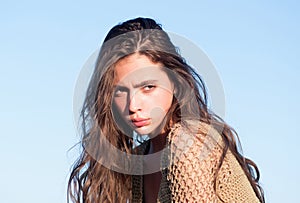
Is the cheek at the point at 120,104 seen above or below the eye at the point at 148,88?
below

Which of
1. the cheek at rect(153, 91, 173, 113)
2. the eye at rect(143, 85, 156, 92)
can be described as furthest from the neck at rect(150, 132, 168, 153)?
the eye at rect(143, 85, 156, 92)

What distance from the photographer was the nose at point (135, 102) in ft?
18.7

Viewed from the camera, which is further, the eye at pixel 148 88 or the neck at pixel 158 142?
the neck at pixel 158 142

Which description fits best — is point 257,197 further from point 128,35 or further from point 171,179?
point 128,35

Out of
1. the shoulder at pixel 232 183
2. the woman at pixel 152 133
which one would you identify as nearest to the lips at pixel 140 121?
the woman at pixel 152 133

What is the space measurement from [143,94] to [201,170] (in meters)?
0.62

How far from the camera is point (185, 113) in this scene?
586 centimetres

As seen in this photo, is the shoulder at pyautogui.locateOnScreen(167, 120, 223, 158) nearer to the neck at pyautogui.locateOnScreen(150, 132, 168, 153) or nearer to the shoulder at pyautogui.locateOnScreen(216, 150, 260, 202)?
the shoulder at pyautogui.locateOnScreen(216, 150, 260, 202)

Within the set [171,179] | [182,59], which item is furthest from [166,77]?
[171,179]

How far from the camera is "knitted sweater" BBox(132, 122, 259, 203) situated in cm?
541

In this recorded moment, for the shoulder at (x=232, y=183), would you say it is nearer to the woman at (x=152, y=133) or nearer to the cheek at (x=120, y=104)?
the woman at (x=152, y=133)

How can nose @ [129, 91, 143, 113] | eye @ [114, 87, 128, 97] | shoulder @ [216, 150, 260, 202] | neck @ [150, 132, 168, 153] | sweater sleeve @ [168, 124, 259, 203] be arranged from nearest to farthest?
sweater sleeve @ [168, 124, 259, 203] < shoulder @ [216, 150, 260, 202] < nose @ [129, 91, 143, 113] < eye @ [114, 87, 128, 97] < neck @ [150, 132, 168, 153]

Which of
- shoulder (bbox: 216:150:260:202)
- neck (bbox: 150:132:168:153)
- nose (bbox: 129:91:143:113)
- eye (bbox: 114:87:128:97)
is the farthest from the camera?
neck (bbox: 150:132:168:153)

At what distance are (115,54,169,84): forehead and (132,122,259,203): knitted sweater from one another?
14.7 inches
